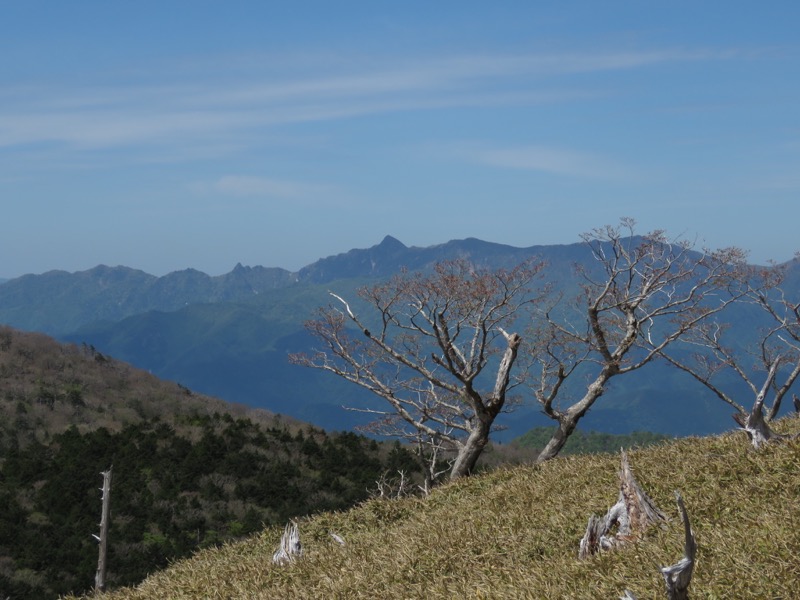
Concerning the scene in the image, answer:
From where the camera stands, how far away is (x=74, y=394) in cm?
6034

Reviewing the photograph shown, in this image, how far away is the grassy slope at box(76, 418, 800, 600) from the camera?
6703 millimetres

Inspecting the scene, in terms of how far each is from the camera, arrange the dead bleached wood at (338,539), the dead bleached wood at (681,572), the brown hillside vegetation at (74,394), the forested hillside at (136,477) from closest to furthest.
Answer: the dead bleached wood at (681,572)
the dead bleached wood at (338,539)
the forested hillside at (136,477)
the brown hillside vegetation at (74,394)

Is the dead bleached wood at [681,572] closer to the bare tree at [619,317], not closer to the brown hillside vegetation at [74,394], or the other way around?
the bare tree at [619,317]

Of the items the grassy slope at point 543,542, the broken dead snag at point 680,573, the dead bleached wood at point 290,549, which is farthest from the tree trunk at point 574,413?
the broken dead snag at point 680,573

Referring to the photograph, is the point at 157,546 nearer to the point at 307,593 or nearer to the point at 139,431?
the point at 139,431

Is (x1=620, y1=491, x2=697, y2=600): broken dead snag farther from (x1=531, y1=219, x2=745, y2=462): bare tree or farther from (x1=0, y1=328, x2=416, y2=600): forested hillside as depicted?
(x1=0, y1=328, x2=416, y2=600): forested hillside

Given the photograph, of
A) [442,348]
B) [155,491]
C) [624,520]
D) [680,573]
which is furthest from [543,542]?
[155,491]

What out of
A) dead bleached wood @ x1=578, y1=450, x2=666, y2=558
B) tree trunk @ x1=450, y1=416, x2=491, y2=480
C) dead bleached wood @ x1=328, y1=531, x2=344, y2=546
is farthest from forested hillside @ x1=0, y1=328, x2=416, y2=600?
dead bleached wood @ x1=578, y1=450, x2=666, y2=558

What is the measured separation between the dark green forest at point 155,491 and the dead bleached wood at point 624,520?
23085 millimetres

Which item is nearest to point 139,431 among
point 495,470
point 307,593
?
point 495,470

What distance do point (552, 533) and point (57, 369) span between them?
66498mm

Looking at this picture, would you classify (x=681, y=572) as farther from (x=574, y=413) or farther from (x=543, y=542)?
(x=574, y=413)

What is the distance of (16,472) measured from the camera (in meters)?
42.2

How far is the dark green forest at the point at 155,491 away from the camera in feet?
109
